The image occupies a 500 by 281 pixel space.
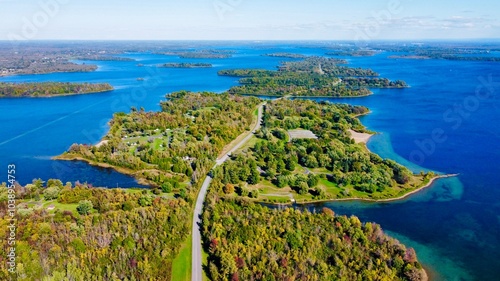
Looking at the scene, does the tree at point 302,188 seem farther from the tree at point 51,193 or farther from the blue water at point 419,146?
the tree at point 51,193

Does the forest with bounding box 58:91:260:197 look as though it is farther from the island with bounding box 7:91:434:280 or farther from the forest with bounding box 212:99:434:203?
the forest with bounding box 212:99:434:203

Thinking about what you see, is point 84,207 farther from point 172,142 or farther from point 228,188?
point 172,142

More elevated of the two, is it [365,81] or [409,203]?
[365,81]

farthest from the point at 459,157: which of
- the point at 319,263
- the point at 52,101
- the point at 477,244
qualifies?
the point at 52,101

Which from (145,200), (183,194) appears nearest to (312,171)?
(183,194)

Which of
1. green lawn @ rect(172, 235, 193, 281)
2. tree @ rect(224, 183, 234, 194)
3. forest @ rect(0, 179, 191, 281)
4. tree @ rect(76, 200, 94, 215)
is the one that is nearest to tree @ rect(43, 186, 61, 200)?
forest @ rect(0, 179, 191, 281)

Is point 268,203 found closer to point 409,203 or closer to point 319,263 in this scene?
point 319,263

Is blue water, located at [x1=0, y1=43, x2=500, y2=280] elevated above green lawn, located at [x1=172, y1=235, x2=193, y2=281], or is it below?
above
